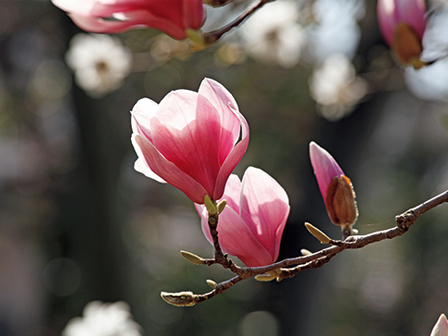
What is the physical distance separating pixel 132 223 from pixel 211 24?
2.15 m

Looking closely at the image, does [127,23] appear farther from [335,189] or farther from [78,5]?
[335,189]

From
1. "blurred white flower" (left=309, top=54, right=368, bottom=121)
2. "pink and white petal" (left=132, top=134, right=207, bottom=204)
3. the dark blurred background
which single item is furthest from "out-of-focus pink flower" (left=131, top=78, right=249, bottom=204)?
the dark blurred background

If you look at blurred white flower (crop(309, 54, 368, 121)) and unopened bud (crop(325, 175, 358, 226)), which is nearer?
unopened bud (crop(325, 175, 358, 226))

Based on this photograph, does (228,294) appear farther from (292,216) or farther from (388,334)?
(388,334)

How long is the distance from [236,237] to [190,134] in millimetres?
78

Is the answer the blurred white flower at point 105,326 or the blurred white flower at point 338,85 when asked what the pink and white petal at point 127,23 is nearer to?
the blurred white flower at point 105,326

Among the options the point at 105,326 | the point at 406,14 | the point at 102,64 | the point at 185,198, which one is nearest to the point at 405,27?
the point at 406,14

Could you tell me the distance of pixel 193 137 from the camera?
10.1 inches

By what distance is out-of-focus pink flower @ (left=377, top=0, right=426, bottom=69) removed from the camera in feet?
1.25

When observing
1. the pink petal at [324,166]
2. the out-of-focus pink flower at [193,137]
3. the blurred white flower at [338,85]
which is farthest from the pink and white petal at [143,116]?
the blurred white flower at [338,85]

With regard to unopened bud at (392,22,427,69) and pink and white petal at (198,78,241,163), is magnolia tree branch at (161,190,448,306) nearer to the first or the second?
pink and white petal at (198,78,241,163)

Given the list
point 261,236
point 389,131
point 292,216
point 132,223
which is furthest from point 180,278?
point 261,236

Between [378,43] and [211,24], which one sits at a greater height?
[211,24]

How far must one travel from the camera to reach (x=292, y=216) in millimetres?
2010
